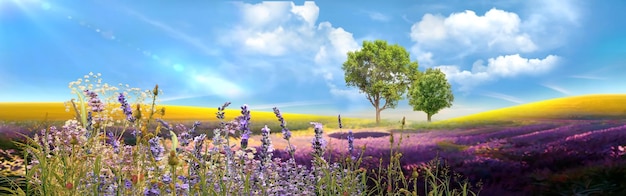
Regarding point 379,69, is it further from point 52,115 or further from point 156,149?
point 156,149

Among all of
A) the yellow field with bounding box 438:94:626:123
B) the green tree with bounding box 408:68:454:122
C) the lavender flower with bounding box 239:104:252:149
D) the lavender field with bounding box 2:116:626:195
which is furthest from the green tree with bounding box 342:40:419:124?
the lavender flower with bounding box 239:104:252:149

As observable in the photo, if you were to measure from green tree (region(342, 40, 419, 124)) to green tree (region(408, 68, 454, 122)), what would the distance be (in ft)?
1.96

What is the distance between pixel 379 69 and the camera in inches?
845

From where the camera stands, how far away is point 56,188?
3691 millimetres

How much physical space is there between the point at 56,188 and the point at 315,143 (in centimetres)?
173

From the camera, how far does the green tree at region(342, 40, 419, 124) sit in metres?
21.1

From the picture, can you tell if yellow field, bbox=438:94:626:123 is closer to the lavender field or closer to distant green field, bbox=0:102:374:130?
distant green field, bbox=0:102:374:130

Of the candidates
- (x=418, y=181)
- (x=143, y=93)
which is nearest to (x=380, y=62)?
(x=143, y=93)

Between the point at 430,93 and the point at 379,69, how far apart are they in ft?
6.96

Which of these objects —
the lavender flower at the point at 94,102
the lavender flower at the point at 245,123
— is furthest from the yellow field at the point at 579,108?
the lavender flower at the point at 245,123

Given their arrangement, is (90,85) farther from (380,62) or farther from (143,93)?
(380,62)

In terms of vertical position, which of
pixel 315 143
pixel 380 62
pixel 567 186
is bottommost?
pixel 567 186

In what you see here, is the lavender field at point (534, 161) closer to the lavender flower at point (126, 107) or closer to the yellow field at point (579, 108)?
the lavender flower at point (126, 107)

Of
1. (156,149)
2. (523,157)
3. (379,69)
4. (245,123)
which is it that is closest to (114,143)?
(156,149)
